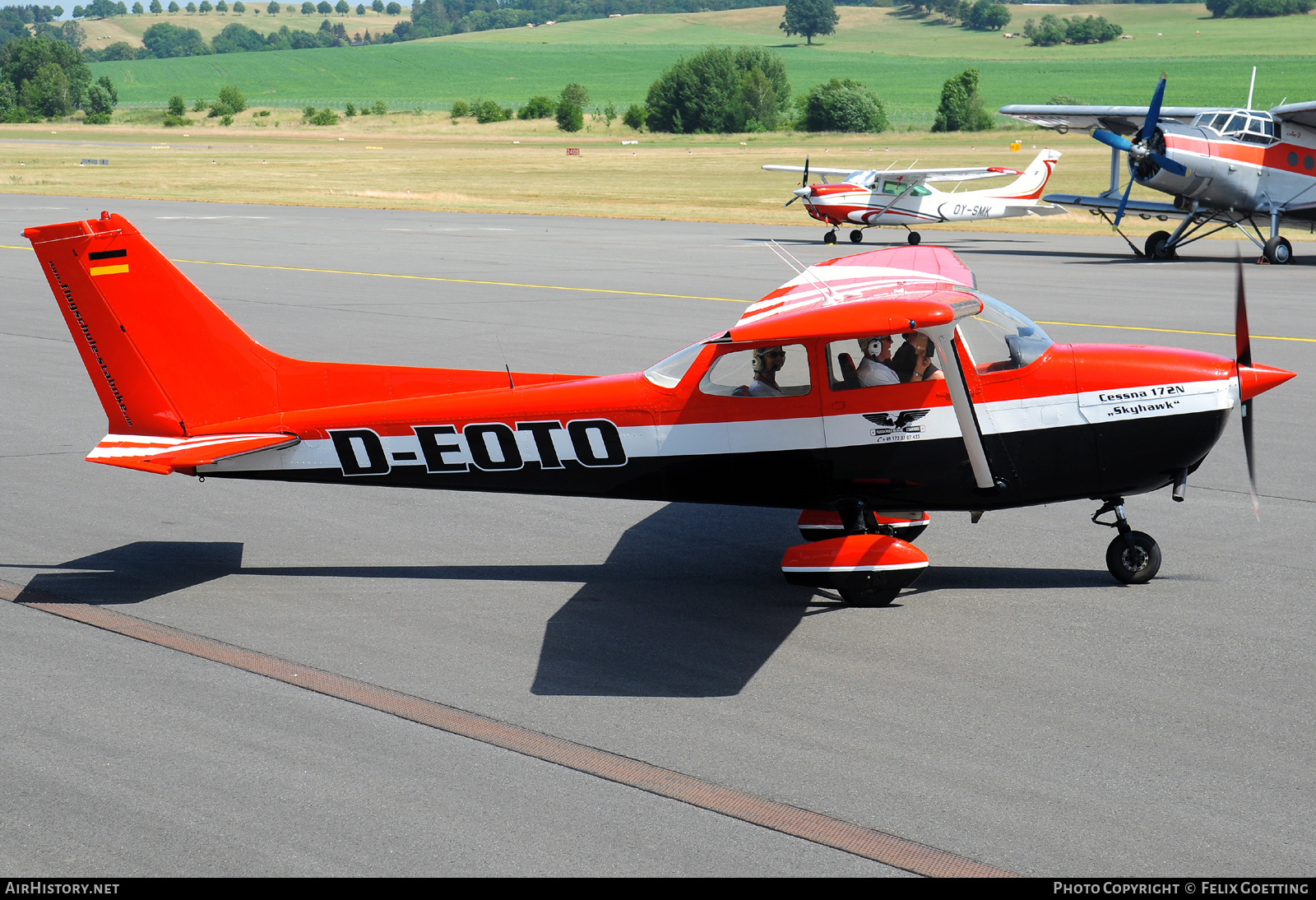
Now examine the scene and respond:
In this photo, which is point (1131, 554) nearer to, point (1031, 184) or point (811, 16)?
point (1031, 184)

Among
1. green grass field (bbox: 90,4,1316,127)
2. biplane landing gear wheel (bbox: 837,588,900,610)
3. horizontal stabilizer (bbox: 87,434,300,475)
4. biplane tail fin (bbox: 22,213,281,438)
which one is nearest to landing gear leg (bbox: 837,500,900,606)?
biplane landing gear wheel (bbox: 837,588,900,610)

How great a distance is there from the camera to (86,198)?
48094 mm

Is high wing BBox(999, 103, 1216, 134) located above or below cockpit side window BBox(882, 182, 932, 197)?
above

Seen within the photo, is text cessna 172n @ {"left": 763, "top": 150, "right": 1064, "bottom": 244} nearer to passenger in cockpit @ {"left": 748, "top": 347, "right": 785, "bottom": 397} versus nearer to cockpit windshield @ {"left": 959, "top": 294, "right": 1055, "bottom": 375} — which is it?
cockpit windshield @ {"left": 959, "top": 294, "right": 1055, "bottom": 375}

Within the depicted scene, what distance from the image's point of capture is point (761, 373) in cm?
759

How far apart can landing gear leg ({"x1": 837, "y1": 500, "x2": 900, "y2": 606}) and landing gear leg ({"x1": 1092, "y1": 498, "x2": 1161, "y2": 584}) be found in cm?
148

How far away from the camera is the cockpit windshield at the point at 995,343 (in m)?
7.49

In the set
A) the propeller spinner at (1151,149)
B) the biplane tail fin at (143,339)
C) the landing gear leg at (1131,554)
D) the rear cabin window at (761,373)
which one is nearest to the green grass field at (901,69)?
the propeller spinner at (1151,149)

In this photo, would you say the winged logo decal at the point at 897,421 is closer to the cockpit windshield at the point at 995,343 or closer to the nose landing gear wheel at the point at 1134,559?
the cockpit windshield at the point at 995,343

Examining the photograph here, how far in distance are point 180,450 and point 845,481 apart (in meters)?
4.29

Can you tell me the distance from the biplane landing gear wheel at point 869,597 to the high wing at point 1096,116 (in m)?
24.2

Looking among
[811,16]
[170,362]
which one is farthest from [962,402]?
[811,16]

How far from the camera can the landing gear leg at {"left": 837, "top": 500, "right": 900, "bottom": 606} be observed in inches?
295
